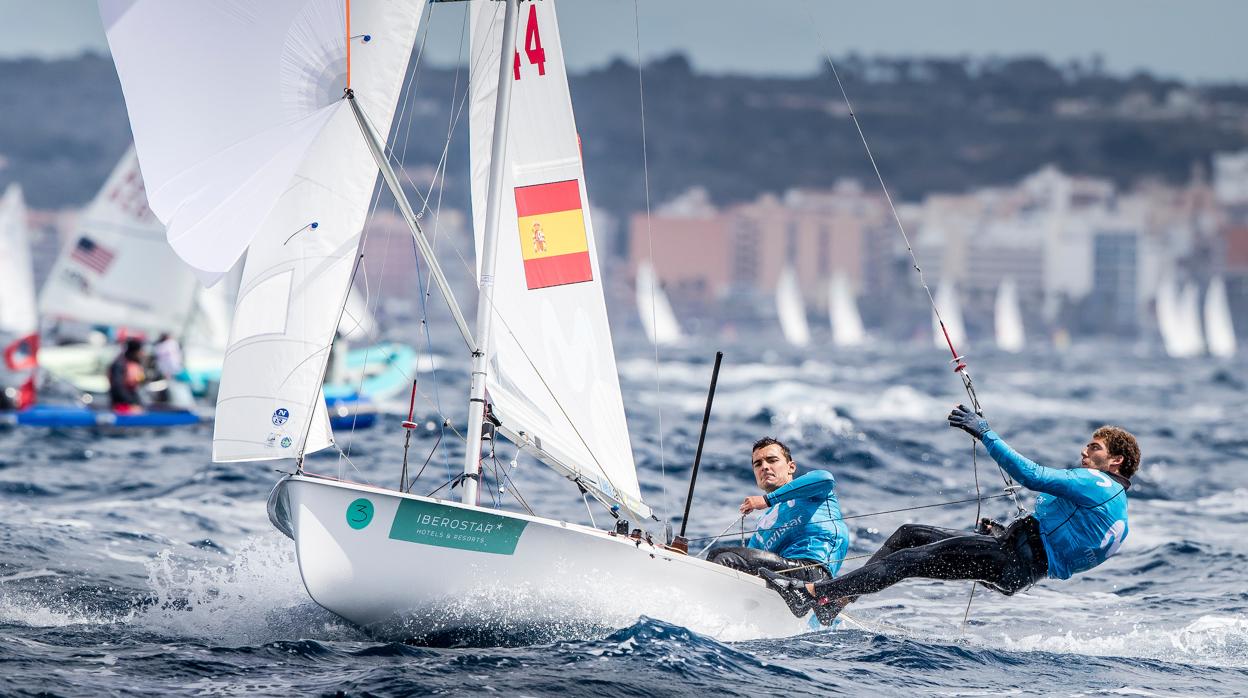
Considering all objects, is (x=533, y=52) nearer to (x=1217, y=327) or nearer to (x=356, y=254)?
(x=356, y=254)

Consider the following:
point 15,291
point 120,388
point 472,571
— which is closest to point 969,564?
point 472,571

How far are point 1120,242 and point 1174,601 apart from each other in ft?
531

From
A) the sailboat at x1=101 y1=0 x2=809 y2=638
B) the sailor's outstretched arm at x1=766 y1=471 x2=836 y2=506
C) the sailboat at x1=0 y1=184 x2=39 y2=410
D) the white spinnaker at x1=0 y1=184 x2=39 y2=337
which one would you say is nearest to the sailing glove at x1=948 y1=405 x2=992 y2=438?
the sailor's outstretched arm at x1=766 y1=471 x2=836 y2=506

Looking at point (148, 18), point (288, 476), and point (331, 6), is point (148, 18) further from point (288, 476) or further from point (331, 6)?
point (288, 476)

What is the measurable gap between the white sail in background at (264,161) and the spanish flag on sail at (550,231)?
0.74m

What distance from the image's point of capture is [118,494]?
10820mm

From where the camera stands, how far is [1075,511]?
6.37 meters

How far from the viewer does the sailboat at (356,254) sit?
6039 mm

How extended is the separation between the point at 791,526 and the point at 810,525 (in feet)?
0.31

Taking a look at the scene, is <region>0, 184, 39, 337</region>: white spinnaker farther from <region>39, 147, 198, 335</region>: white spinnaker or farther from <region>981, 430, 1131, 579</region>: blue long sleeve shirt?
<region>981, 430, 1131, 579</region>: blue long sleeve shirt

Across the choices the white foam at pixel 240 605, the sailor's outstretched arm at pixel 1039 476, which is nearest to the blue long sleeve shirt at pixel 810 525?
the sailor's outstretched arm at pixel 1039 476

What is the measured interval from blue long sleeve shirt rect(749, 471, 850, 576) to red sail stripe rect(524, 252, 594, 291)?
1.38 metres

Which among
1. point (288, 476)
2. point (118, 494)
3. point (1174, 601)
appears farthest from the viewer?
point (118, 494)

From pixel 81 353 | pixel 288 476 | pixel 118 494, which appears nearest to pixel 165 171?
pixel 288 476
